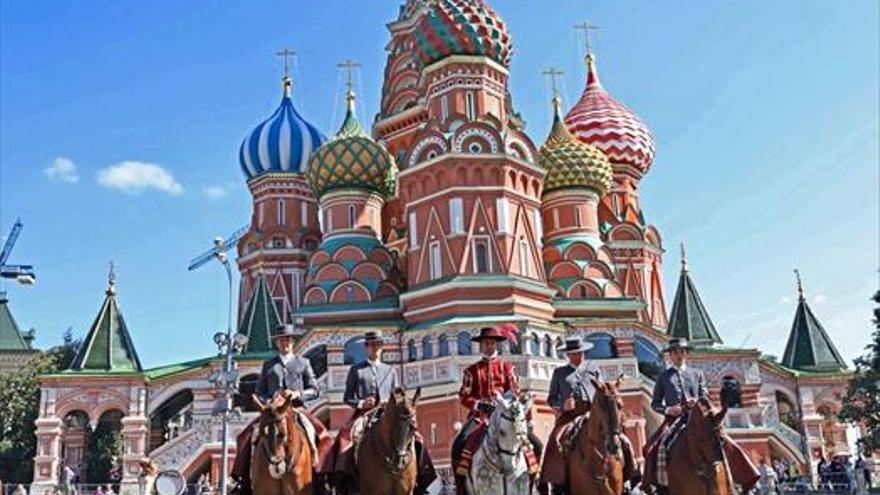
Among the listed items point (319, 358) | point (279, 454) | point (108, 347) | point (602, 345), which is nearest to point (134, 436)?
point (108, 347)

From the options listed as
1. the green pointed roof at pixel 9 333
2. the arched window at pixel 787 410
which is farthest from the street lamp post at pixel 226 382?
the green pointed roof at pixel 9 333

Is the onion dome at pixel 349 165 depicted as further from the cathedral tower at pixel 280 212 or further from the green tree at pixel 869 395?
the green tree at pixel 869 395

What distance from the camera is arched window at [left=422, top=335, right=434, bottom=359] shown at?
32906mm

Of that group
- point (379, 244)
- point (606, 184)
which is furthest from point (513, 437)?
point (606, 184)

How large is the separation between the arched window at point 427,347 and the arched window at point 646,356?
329 inches

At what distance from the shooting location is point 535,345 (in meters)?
32.8

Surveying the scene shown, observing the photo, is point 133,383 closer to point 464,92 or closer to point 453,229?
point 453,229

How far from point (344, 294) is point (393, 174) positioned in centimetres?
786

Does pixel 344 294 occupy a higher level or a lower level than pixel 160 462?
higher

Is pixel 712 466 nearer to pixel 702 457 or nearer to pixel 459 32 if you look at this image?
pixel 702 457

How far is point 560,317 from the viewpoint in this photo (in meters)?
36.7

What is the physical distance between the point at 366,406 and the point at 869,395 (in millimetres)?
23851

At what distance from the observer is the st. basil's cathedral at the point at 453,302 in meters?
32.8

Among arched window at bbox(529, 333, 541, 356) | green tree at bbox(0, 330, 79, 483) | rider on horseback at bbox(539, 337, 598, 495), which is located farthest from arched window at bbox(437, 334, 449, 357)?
rider on horseback at bbox(539, 337, 598, 495)
